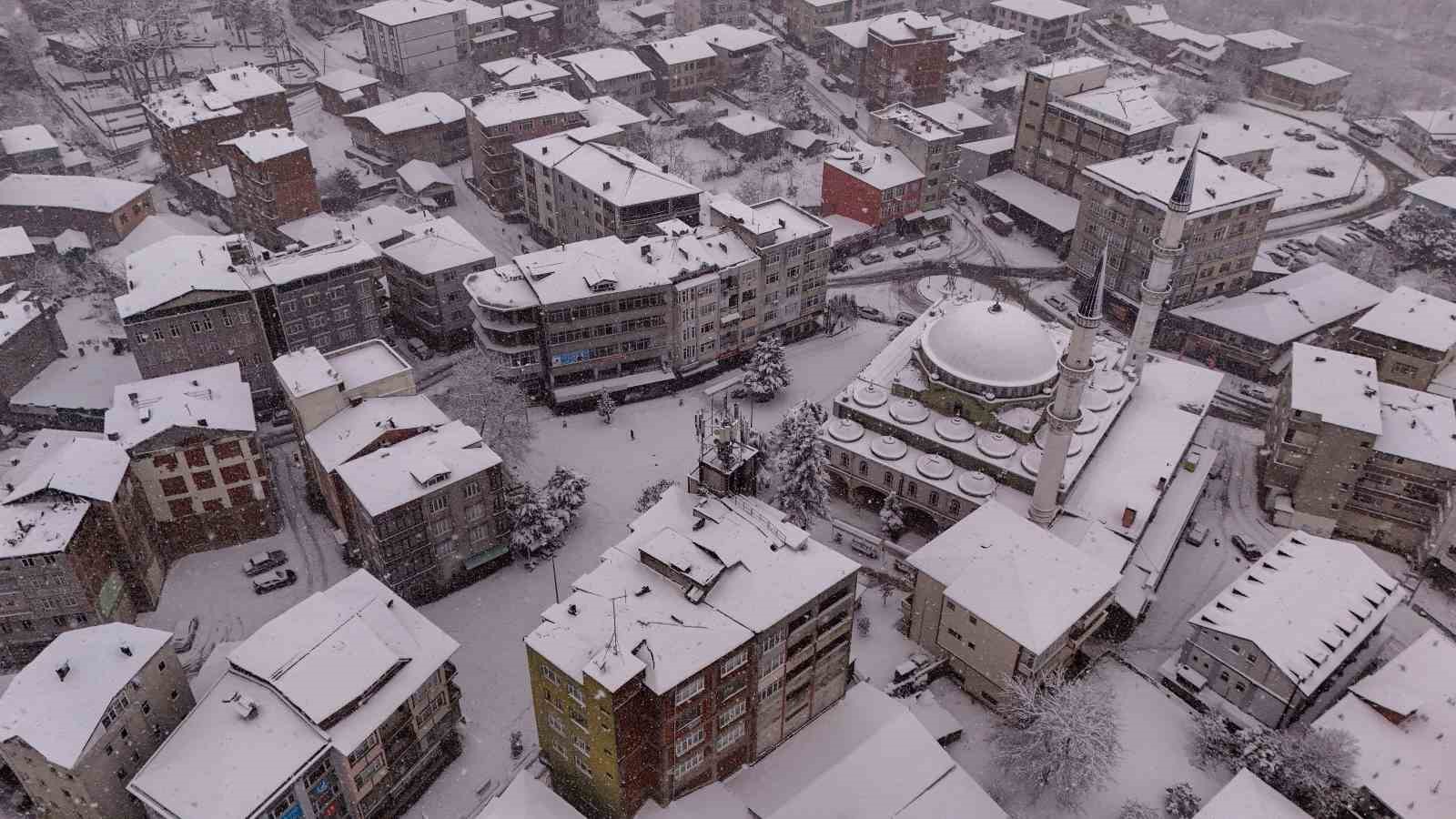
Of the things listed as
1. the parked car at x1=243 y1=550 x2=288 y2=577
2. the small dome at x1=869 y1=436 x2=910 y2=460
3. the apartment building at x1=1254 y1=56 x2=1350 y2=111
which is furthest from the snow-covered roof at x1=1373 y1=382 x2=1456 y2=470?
the apartment building at x1=1254 y1=56 x2=1350 y2=111

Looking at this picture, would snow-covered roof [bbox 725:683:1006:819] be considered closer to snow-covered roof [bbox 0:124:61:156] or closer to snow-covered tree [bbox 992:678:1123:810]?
snow-covered tree [bbox 992:678:1123:810]

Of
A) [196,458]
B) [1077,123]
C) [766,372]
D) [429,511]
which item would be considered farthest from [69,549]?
[1077,123]

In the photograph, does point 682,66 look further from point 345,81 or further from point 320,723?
point 320,723

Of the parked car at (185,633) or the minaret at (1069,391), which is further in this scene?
the parked car at (185,633)

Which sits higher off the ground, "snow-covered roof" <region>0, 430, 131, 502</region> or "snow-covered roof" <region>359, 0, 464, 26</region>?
"snow-covered roof" <region>359, 0, 464, 26</region>

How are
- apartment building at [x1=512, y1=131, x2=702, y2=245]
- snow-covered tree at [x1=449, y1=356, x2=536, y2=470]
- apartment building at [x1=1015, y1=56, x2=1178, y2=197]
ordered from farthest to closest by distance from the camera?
apartment building at [x1=1015, y1=56, x2=1178, y2=197], apartment building at [x1=512, y1=131, x2=702, y2=245], snow-covered tree at [x1=449, y1=356, x2=536, y2=470]

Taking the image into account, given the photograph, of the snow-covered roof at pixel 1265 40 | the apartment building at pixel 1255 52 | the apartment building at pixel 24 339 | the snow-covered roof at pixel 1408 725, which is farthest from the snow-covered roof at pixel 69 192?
the snow-covered roof at pixel 1265 40

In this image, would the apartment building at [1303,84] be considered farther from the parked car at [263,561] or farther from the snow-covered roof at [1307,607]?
the parked car at [263,561]
